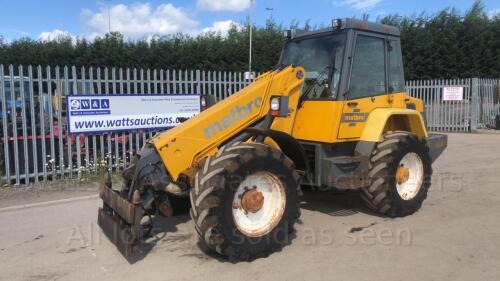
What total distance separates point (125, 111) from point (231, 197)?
214 inches

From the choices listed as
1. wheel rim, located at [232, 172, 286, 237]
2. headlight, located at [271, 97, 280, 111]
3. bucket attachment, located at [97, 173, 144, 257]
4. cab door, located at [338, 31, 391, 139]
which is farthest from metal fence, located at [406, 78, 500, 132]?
bucket attachment, located at [97, 173, 144, 257]

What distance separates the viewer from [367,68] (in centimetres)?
602

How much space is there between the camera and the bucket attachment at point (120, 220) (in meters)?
4.27

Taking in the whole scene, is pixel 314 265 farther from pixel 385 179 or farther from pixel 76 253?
pixel 76 253

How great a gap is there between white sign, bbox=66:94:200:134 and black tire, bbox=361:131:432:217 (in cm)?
445

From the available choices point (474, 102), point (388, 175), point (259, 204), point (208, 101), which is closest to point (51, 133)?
point (208, 101)

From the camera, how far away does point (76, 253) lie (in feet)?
15.8

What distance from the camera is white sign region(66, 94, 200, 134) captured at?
852cm

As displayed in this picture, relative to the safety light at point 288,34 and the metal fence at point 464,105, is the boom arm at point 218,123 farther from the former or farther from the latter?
the metal fence at point 464,105

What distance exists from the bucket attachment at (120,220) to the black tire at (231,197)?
1.74 ft

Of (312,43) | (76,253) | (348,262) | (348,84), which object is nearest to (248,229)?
(348,262)

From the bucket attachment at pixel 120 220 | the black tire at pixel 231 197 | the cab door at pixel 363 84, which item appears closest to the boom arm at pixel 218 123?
the black tire at pixel 231 197

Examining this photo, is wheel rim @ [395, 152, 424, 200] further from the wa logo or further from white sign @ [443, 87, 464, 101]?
white sign @ [443, 87, 464, 101]

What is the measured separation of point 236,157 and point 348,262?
1509mm
